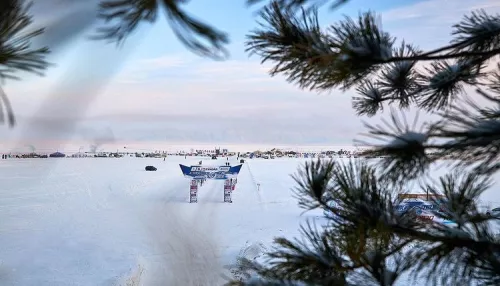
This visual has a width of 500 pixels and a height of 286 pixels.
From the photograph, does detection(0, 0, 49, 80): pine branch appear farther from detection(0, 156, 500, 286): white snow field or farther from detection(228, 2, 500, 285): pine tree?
detection(228, 2, 500, 285): pine tree

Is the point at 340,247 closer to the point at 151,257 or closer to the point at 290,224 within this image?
the point at 151,257

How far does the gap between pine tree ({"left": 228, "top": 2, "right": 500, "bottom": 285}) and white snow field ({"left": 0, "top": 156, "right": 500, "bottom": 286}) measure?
1.37ft

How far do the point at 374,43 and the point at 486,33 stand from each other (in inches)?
22.3

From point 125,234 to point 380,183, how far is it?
8.57 m

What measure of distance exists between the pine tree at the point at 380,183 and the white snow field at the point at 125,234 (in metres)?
0.42

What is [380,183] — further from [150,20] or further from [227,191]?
[227,191]

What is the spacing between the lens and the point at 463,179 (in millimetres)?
1485

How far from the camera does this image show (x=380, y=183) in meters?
1.32

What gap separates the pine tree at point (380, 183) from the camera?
1.07 m

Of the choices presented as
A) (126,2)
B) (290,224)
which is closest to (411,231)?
(126,2)

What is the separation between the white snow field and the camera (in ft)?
18.5

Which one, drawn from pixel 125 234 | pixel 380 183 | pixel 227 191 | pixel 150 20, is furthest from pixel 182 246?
pixel 227 191

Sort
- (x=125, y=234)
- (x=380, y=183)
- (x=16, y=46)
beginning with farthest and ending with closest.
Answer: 1. (x=125, y=234)
2. (x=380, y=183)
3. (x=16, y=46)

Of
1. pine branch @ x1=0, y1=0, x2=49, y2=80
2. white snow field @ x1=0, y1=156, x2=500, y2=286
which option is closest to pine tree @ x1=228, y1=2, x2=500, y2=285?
white snow field @ x1=0, y1=156, x2=500, y2=286
